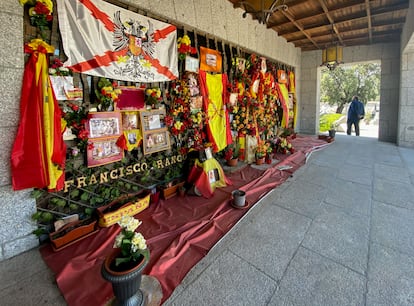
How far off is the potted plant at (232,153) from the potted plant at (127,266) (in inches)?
112

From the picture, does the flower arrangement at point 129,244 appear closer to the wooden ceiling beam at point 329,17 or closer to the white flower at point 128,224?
the white flower at point 128,224

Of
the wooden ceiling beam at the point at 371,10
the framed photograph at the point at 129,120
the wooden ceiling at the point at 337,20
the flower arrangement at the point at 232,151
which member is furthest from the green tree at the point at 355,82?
the framed photograph at the point at 129,120

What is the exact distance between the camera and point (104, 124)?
221 cm

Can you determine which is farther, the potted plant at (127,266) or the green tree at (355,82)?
the green tree at (355,82)

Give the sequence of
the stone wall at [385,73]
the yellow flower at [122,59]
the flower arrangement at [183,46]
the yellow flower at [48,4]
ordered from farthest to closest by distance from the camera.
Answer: the stone wall at [385,73]
the flower arrangement at [183,46]
the yellow flower at [122,59]
the yellow flower at [48,4]

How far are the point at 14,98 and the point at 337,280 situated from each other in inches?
110

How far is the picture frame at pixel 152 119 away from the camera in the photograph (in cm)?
256

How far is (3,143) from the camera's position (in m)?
1.62

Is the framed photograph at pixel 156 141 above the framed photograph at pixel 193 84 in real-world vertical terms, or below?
below

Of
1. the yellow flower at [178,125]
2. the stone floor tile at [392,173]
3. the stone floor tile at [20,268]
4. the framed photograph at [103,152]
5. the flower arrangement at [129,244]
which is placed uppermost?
the yellow flower at [178,125]

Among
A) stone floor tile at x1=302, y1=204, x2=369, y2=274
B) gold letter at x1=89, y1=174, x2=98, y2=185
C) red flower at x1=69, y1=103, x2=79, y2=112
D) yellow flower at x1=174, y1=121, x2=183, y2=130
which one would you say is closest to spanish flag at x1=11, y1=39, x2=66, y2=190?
red flower at x1=69, y1=103, x2=79, y2=112

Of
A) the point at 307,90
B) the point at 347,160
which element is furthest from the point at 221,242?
the point at 307,90

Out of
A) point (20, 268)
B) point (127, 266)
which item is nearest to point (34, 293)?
point (20, 268)

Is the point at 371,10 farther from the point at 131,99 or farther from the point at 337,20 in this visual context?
the point at 131,99
